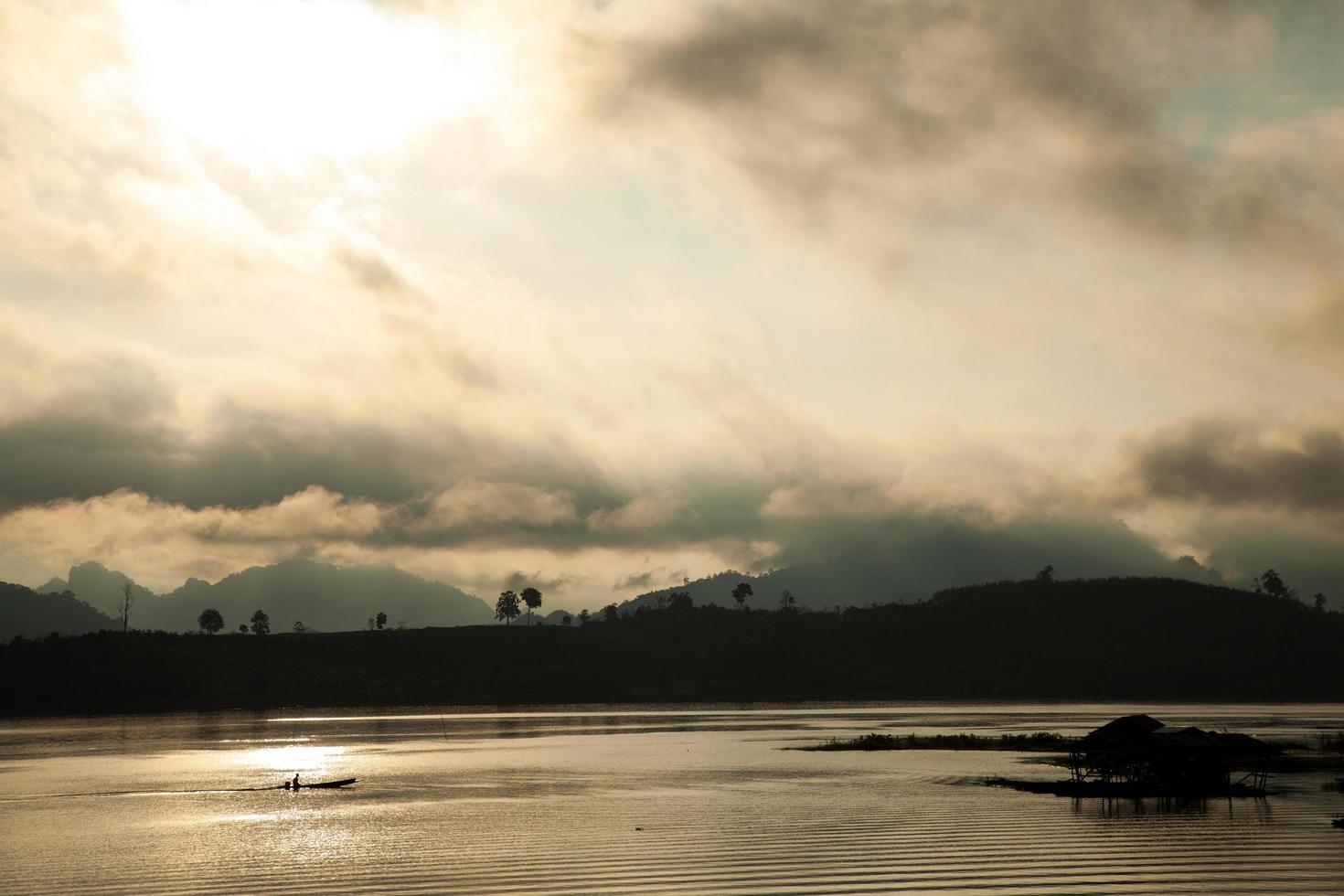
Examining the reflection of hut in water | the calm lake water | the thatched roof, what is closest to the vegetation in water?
the calm lake water

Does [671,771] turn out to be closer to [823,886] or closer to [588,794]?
[588,794]

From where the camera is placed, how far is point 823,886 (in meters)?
46.6

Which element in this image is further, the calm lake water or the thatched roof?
the thatched roof

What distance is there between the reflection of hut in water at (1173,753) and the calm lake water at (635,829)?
3720 millimetres

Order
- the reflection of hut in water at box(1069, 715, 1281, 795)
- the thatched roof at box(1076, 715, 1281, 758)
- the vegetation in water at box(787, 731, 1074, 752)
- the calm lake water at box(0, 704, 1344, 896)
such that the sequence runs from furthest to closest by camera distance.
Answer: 1. the vegetation in water at box(787, 731, 1074, 752)
2. the reflection of hut in water at box(1069, 715, 1281, 795)
3. the thatched roof at box(1076, 715, 1281, 758)
4. the calm lake water at box(0, 704, 1344, 896)

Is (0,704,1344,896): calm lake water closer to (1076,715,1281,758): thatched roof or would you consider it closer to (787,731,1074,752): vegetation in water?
(1076,715,1281,758): thatched roof

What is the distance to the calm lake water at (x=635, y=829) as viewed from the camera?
162ft

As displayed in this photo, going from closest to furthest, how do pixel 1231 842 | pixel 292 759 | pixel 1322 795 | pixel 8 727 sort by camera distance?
1. pixel 1231 842
2. pixel 1322 795
3. pixel 292 759
4. pixel 8 727

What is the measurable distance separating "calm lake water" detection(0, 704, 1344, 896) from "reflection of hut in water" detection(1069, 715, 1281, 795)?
12.2ft

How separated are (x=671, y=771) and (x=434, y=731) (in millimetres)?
80917

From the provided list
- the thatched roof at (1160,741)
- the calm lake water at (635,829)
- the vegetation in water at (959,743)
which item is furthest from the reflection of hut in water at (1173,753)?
the vegetation in water at (959,743)

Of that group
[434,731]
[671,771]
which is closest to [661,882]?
[671,771]

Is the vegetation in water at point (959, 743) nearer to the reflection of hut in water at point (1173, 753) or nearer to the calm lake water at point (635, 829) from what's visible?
the calm lake water at point (635, 829)

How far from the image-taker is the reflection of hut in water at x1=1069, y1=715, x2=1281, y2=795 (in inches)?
3091
